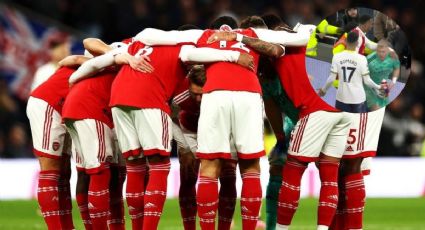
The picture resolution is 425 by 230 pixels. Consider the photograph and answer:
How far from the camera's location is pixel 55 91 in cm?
974

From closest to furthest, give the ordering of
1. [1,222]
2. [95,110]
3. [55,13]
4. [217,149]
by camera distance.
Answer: [217,149] < [95,110] < [1,222] < [55,13]

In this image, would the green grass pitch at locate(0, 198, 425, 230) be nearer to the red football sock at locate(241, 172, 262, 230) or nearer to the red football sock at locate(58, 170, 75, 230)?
the red football sock at locate(58, 170, 75, 230)

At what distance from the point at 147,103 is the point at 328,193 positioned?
67.3 inches

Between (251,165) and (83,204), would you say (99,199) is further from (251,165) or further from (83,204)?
(251,165)

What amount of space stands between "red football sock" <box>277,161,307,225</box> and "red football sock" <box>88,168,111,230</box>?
147 cm

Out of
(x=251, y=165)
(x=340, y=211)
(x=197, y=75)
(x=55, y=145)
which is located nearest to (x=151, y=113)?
(x=197, y=75)

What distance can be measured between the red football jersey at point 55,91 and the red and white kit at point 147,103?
773 mm

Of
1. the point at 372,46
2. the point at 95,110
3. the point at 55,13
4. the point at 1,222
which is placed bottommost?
the point at 1,222

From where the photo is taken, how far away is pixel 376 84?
9.30m

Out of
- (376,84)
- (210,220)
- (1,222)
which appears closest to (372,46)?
(376,84)

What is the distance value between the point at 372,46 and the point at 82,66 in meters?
2.46

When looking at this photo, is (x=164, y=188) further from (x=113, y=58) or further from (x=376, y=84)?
(x=376, y=84)

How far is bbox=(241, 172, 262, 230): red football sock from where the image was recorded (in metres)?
8.80

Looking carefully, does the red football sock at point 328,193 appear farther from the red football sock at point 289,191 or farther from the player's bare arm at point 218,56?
the player's bare arm at point 218,56
